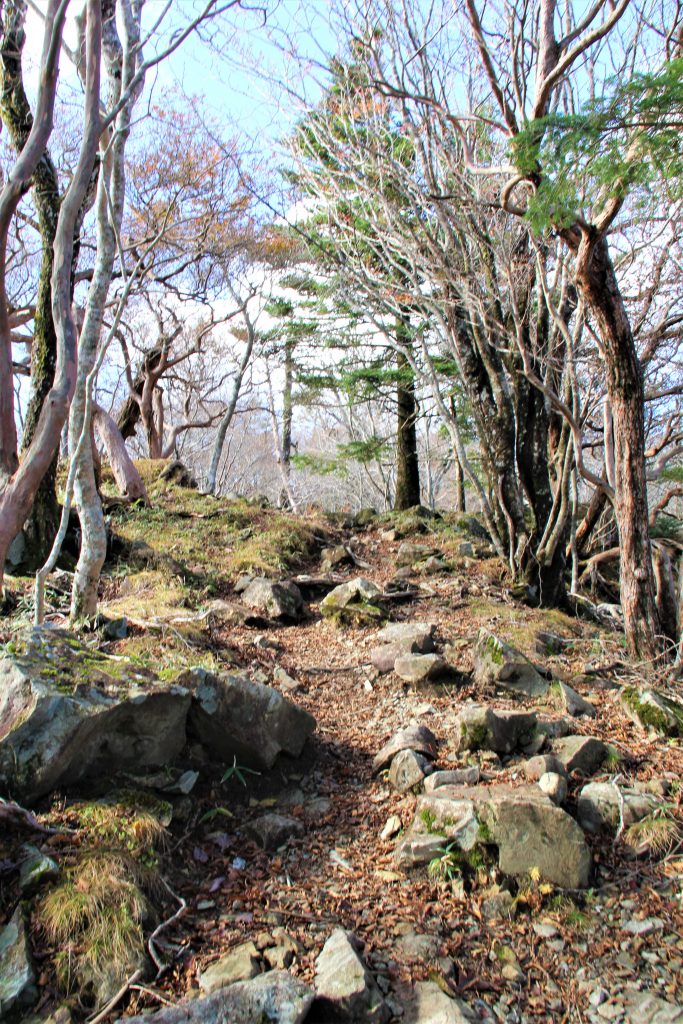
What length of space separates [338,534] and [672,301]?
495 cm

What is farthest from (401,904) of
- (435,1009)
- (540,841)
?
(540,841)

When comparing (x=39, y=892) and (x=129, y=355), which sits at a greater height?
(x=129, y=355)

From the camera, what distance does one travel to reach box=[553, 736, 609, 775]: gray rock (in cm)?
312

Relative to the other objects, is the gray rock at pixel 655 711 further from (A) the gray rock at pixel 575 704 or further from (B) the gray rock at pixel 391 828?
(B) the gray rock at pixel 391 828

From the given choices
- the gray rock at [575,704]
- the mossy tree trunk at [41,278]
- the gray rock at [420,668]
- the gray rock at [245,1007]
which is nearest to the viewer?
the gray rock at [245,1007]

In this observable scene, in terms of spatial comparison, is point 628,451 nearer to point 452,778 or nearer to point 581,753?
point 581,753

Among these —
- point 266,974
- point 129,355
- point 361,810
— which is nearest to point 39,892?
point 266,974

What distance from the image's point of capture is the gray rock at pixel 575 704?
148 inches

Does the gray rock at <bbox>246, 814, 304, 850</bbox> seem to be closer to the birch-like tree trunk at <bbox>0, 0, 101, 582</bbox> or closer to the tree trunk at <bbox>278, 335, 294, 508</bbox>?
the birch-like tree trunk at <bbox>0, 0, 101, 582</bbox>

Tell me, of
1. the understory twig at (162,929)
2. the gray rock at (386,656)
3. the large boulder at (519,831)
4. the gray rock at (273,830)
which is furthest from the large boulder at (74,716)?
the gray rock at (386,656)

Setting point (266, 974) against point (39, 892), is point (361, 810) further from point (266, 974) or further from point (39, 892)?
point (39, 892)

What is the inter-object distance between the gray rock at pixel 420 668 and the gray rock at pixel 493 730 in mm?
754

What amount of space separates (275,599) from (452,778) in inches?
114

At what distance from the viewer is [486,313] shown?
596 centimetres
